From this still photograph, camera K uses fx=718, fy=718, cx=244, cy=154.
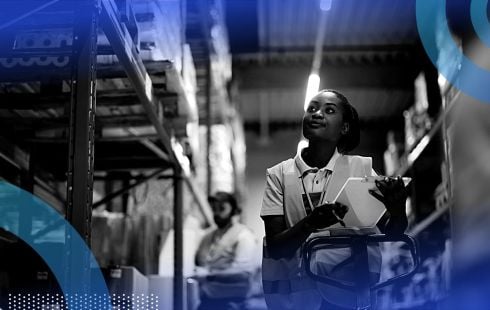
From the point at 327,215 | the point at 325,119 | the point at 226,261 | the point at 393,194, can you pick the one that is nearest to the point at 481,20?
the point at 325,119

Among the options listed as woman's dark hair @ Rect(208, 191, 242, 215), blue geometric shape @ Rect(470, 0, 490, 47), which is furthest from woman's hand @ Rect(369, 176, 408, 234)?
woman's dark hair @ Rect(208, 191, 242, 215)

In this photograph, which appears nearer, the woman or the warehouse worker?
the woman

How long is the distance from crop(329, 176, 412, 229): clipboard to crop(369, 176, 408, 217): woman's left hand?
19 millimetres

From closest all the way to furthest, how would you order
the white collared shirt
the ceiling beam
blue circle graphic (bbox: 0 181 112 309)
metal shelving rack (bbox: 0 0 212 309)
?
1. the white collared shirt
2. blue circle graphic (bbox: 0 181 112 309)
3. metal shelving rack (bbox: 0 0 212 309)
4. the ceiling beam

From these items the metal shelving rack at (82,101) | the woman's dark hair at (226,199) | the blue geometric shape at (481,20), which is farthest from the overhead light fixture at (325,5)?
the blue geometric shape at (481,20)

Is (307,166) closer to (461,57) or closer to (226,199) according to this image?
(461,57)

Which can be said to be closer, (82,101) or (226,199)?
Result: (82,101)

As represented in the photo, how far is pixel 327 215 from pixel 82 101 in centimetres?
135

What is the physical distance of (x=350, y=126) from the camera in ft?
9.83

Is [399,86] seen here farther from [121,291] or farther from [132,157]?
[121,291]

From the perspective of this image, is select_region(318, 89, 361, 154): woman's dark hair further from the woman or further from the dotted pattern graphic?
the dotted pattern graphic

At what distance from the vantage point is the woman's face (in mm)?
2887

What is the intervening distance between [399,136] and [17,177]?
13.1 m

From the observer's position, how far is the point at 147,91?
4660mm
